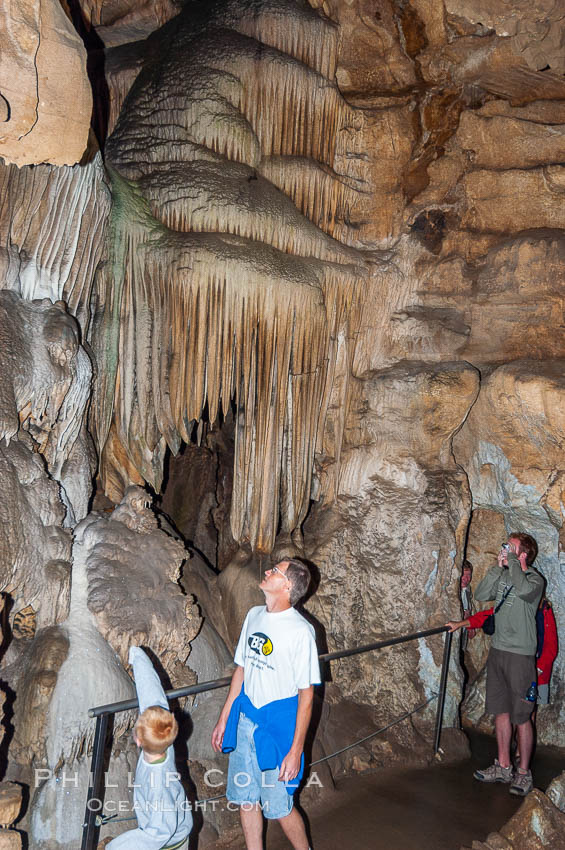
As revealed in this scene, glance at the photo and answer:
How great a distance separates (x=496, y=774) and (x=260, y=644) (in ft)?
7.92

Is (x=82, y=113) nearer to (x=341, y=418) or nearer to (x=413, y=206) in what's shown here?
(x=341, y=418)

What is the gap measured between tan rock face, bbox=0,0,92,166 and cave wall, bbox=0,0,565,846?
1.16 meters

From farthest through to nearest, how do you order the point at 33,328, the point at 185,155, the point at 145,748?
1. the point at 185,155
2. the point at 33,328
3. the point at 145,748

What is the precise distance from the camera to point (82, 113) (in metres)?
2.81

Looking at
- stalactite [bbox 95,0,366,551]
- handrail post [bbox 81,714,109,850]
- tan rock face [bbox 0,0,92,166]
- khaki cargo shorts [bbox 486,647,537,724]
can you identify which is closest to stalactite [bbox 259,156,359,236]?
stalactite [bbox 95,0,366,551]

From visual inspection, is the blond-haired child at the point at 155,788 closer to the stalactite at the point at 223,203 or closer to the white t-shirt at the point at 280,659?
the white t-shirt at the point at 280,659

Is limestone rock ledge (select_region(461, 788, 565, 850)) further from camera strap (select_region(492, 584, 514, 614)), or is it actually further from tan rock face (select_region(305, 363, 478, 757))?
tan rock face (select_region(305, 363, 478, 757))

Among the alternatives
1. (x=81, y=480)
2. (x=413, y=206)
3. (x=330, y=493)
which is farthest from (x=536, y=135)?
(x=81, y=480)

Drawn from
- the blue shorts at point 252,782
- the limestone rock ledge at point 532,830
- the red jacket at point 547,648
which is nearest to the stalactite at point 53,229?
the blue shorts at point 252,782

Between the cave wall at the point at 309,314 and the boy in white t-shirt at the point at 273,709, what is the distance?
123 cm

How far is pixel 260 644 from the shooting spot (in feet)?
8.73

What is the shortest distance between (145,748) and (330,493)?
3618 millimetres

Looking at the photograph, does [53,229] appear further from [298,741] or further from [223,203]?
[298,741]

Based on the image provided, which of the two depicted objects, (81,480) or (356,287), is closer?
(81,480)
